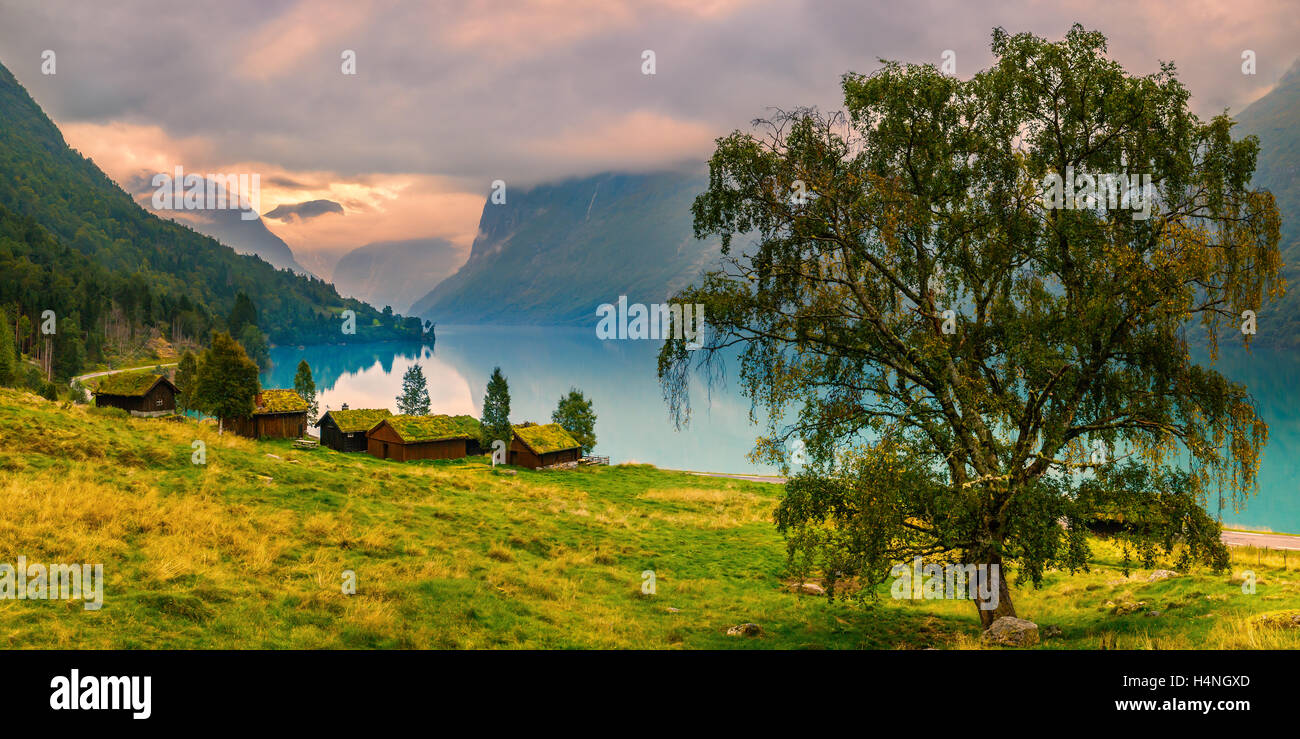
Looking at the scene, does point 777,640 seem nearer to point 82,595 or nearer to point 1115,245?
point 1115,245

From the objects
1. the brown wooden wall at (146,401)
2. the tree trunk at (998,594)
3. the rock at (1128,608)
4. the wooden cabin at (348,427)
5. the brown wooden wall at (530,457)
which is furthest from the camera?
the brown wooden wall at (146,401)

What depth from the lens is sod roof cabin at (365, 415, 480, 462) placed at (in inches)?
2776

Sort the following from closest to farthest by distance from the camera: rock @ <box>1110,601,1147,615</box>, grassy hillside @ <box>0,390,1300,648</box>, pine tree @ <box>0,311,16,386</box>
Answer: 1. grassy hillside @ <box>0,390,1300,648</box>
2. rock @ <box>1110,601,1147,615</box>
3. pine tree @ <box>0,311,16,386</box>

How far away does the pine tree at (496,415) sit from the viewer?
7556 cm

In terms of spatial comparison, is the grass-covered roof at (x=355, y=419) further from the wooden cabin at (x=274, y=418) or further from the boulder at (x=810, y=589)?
the boulder at (x=810, y=589)

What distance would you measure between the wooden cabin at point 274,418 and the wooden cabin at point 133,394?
1557 cm

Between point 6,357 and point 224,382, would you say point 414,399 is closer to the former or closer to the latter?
point 224,382

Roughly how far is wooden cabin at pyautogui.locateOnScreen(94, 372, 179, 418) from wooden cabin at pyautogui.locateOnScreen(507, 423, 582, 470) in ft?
141

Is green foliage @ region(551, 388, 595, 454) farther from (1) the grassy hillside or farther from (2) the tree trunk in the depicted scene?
(2) the tree trunk

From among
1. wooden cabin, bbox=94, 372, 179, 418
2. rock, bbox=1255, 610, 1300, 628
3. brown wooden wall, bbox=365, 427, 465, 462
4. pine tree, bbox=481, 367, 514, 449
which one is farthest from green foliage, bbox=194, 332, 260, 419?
rock, bbox=1255, 610, 1300, 628

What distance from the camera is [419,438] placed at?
70.8m

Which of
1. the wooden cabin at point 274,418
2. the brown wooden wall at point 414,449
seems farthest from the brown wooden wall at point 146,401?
the brown wooden wall at point 414,449

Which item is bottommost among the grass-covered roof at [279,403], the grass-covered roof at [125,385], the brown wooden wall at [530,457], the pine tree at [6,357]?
the brown wooden wall at [530,457]

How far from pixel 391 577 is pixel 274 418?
6277 cm
